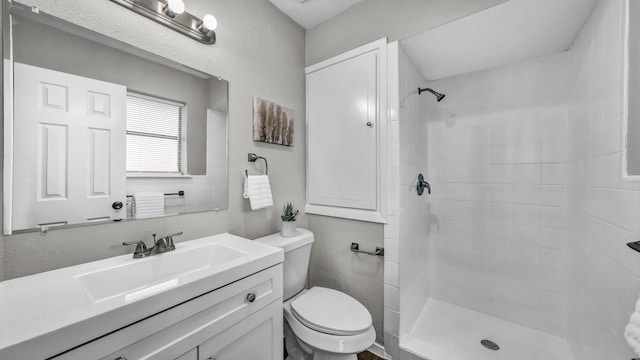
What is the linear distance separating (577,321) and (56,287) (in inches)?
102

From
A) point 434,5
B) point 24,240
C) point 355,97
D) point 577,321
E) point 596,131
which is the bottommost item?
point 577,321

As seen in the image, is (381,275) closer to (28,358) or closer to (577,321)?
A: (577,321)

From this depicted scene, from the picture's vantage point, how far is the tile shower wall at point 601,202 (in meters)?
0.91

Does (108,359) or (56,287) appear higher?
(56,287)

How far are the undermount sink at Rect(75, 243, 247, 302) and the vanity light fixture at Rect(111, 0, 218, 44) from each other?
112 cm

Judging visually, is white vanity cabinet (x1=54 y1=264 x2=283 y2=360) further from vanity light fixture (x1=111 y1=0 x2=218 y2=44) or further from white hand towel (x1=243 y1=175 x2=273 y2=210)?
vanity light fixture (x1=111 y1=0 x2=218 y2=44)

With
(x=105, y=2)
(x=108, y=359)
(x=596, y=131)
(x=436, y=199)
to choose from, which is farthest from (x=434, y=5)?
(x=108, y=359)

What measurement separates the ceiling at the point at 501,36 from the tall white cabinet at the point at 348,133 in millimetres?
329

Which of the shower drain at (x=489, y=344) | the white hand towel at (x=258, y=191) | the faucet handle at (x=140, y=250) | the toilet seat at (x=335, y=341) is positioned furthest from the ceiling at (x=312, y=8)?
the shower drain at (x=489, y=344)

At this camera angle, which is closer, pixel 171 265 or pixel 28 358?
pixel 28 358

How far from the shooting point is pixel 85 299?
0.76 m

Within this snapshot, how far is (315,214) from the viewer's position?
6.11 feet

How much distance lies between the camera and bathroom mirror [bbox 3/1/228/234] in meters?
0.83

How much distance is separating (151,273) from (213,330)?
40cm
